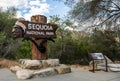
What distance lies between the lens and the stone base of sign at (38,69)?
9.04 metres

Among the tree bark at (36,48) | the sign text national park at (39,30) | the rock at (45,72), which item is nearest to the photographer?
the rock at (45,72)

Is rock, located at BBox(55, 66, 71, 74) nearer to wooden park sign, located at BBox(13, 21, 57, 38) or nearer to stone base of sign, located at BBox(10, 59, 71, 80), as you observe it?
stone base of sign, located at BBox(10, 59, 71, 80)

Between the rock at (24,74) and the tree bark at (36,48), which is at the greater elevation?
the tree bark at (36,48)

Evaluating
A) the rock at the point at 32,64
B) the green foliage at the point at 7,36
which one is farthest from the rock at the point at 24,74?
the green foliage at the point at 7,36

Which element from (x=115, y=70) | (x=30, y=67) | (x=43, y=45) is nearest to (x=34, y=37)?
(x=43, y=45)

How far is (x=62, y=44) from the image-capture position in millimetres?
16094

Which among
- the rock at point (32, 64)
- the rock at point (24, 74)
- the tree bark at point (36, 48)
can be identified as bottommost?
the rock at point (24, 74)

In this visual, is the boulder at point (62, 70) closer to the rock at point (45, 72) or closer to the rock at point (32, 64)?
the rock at point (45, 72)

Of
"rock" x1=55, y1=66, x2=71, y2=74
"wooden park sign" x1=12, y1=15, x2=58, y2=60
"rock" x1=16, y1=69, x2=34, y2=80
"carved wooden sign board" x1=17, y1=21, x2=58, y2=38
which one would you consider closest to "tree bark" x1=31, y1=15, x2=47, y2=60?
"wooden park sign" x1=12, y1=15, x2=58, y2=60

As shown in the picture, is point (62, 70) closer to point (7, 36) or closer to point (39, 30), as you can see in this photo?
point (39, 30)

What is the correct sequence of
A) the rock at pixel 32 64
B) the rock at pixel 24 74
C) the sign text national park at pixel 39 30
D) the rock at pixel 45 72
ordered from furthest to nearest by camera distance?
the sign text national park at pixel 39 30 → the rock at pixel 32 64 → the rock at pixel 45 72 → the rock at pixel 24 74

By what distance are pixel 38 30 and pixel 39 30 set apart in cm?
5

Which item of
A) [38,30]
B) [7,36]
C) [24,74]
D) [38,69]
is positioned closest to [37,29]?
[38,30]

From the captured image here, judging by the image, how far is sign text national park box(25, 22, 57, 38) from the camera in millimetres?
10062
